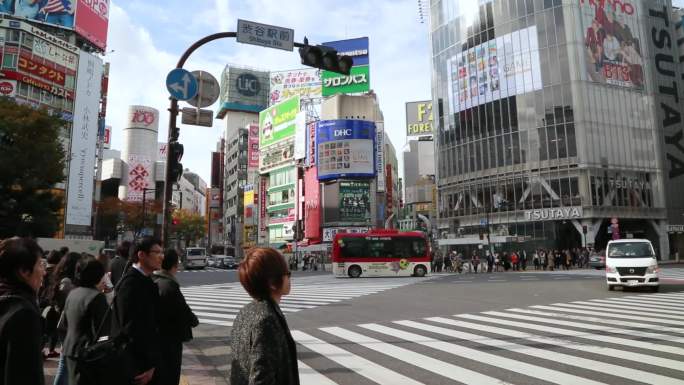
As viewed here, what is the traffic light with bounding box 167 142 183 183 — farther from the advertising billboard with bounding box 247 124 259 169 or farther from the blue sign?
the advertising billboard with bounding box 247 124 259 169

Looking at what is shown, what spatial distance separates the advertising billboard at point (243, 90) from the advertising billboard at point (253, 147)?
24252mm

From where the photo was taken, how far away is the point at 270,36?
8883mm

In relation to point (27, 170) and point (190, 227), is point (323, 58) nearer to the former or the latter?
point (27, 170)

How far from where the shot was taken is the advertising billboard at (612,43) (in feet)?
149

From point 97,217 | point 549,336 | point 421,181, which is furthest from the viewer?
point 421,181

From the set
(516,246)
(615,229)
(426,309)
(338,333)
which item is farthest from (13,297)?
(516,246)

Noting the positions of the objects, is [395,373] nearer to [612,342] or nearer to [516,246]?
[612,342]

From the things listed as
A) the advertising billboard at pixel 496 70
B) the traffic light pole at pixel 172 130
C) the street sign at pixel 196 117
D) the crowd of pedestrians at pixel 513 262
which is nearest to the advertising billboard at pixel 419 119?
the advertising billboard at pixel 496 70

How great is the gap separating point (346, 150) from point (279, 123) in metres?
14.7

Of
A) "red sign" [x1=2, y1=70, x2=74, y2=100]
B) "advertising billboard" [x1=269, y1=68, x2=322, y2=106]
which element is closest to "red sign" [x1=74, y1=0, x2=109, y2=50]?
"red sign" [x1=2, y1=70, x2=74, y2=100]

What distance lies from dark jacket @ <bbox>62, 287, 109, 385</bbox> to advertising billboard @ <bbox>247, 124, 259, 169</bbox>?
7356 cm

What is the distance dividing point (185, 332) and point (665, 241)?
54.4m

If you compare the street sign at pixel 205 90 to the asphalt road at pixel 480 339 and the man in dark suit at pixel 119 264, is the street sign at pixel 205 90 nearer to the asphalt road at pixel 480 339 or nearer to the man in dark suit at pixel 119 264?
the man in dark suit at pixel 119 264

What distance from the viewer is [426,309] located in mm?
12391
